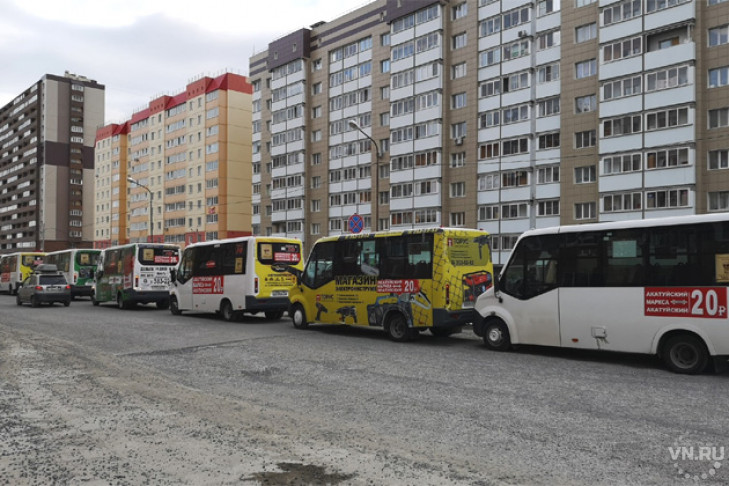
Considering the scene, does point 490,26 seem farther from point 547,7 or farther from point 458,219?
point 458,219

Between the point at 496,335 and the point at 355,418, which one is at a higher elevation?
the point at 496,335

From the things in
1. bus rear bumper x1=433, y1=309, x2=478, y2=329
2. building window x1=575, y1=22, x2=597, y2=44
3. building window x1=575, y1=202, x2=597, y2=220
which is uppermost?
building window x1=575, y1=22, x2=597, y2=44

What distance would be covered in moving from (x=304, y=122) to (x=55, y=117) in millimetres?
84051

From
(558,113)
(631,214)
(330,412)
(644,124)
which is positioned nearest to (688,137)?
(644,124)

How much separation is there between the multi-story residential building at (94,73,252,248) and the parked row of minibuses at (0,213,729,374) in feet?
205

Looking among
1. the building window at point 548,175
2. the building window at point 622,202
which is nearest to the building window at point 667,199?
the building window at point 622,202

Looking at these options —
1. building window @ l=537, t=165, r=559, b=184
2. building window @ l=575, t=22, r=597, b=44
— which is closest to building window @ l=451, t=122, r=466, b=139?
building window @ l=537, t=165, r=559, b=184

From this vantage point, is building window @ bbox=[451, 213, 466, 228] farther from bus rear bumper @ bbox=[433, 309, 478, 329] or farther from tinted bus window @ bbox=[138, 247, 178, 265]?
bus rear bumper @ bbox=[433, 309, 478, 329]

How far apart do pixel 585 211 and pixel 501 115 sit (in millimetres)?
10578

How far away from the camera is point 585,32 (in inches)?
1704

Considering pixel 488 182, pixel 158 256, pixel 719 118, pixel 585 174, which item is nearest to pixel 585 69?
A: pixel 585 174

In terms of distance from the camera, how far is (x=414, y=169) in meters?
53.8

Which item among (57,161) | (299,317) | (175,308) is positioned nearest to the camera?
(299,317)

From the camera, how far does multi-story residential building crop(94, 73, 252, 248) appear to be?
8031cm
